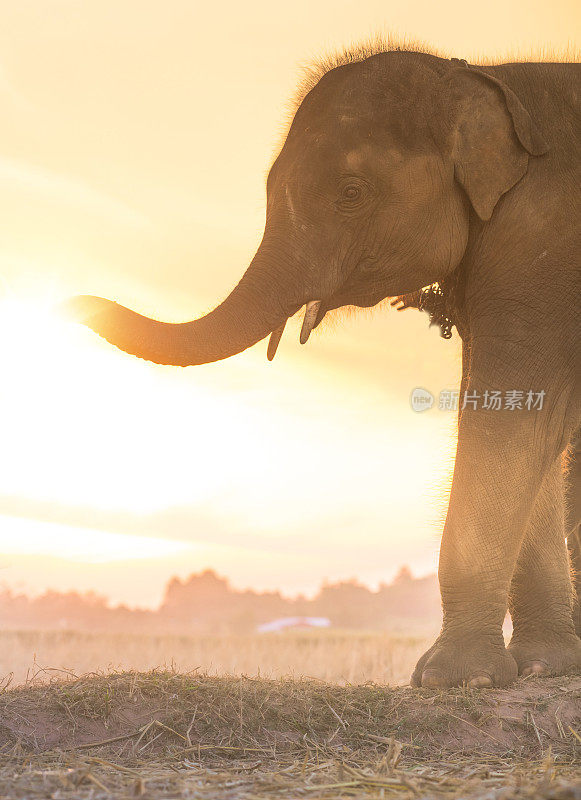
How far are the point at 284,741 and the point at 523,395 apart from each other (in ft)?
8.95

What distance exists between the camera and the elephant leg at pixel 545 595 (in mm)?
6801

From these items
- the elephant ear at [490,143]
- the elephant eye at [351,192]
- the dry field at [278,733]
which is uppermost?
the elephant ear at [490,143]

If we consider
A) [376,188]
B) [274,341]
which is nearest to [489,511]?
[274,341]

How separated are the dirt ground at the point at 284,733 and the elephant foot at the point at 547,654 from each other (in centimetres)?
74

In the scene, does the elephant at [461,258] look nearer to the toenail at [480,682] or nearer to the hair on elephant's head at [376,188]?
the hair on elephant's head at [376,188]

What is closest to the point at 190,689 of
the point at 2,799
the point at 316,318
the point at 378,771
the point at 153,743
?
the point at 153,743

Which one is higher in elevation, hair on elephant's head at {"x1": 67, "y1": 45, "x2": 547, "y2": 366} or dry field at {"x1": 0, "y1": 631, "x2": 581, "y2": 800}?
hair on elephant's head at {"x1": 67, "y1": 45, "x2": 547, "y2": 366}

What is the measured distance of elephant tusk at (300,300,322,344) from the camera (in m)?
6.50

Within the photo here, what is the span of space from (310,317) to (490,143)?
1614 mm

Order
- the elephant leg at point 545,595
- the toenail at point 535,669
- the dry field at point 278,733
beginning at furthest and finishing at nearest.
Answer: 1. the elephant leg at point 545,595
2. the toenail at point 535,669
3. the dry field at point 278,733

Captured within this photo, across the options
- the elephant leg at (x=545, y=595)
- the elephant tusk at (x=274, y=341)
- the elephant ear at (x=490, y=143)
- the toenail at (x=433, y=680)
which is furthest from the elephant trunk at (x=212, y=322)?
the toenail at (x=433, y=680)

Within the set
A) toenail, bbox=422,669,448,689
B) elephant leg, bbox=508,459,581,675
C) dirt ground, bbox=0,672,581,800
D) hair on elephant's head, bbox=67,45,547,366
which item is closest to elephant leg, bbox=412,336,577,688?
toenail, bbox=422,669,448,689

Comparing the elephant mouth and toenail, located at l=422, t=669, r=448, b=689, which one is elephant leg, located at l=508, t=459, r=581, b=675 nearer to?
toenail, located at l=422, t=669, r=448, b=689

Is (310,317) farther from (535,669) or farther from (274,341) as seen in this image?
(535,669)
